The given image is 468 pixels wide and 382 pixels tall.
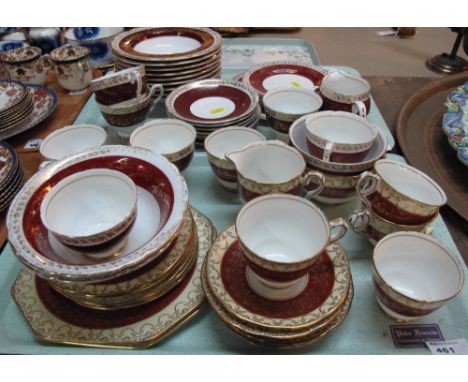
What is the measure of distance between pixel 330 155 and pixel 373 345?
0.39 m

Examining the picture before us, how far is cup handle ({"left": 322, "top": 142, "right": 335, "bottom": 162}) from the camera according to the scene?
0.79 m

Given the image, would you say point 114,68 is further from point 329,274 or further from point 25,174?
point 329,274

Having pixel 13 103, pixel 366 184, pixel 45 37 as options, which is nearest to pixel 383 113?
pixel 366 184

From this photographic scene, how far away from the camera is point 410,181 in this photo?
824 mm

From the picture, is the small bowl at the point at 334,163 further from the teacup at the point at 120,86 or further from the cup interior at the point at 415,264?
the teacup at the point at 120,86

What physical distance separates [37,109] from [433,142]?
1325 mm

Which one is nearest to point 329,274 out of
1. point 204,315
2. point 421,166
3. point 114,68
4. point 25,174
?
point 204,315

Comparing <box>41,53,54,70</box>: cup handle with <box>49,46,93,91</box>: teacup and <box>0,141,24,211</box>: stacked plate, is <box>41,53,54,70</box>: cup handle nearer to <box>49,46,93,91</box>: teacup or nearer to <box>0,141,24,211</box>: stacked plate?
<box>49,46,93,91</box>: teacup

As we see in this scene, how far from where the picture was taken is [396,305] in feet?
2.03

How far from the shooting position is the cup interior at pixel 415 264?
2.24 feet

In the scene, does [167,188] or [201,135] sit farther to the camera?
[201,135]

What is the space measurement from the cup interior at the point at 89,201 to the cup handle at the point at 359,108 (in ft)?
2.07

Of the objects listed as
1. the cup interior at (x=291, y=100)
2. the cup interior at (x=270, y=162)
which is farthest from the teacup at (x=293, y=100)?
the cup interior at (x=270, y=162)

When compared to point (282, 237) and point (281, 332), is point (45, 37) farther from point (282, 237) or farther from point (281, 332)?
point (281, 332)
